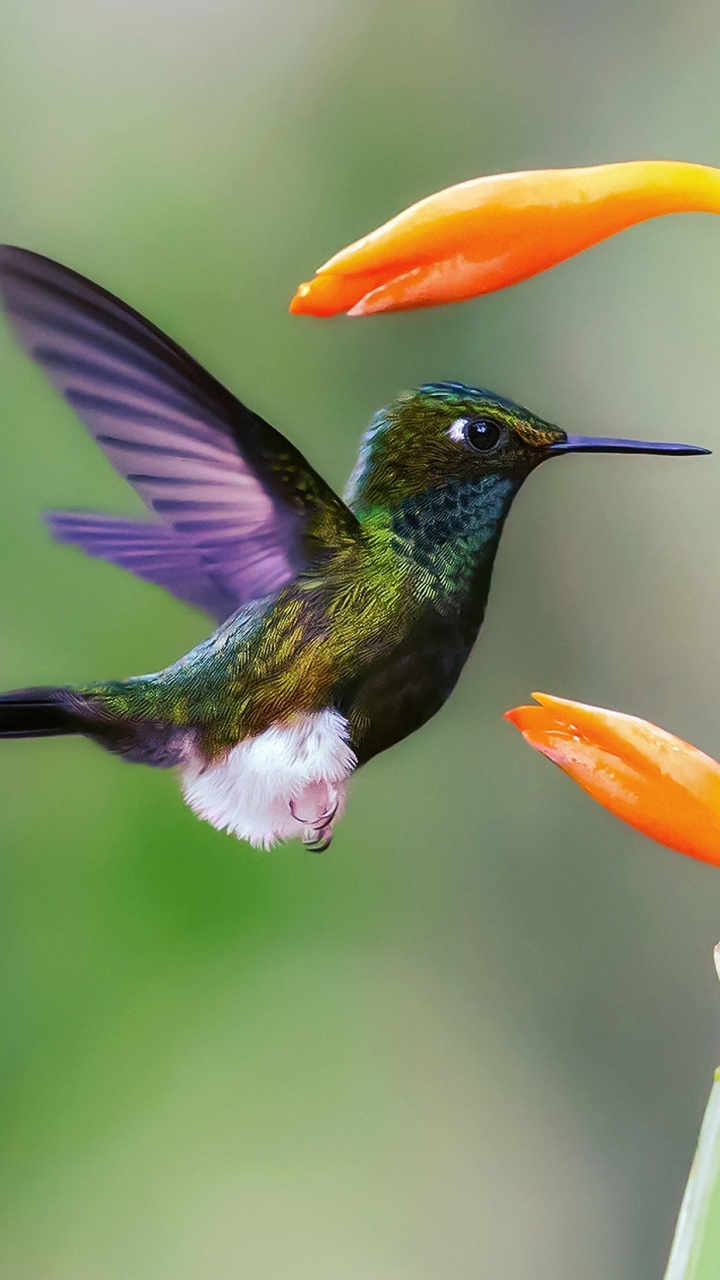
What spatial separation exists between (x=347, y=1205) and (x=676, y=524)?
63 centimetres

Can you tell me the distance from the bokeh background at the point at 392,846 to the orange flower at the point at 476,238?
0.46m

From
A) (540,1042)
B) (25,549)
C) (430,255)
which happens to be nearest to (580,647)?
(540,1042)

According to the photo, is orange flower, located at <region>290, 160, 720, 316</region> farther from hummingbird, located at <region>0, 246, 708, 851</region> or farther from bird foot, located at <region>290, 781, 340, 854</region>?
bird foot, located at <region>290, 781, 340, 854</region>

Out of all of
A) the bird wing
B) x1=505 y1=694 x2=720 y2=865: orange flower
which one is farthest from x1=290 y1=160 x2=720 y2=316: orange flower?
x1=505 y1=694 x2=720 y2=865: orange flower

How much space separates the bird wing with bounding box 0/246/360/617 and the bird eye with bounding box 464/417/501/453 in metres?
0.06

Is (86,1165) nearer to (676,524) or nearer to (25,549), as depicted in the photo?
(25,549)

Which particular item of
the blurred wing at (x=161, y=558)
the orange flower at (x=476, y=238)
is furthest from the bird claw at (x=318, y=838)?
the orange flower at (x=476, y=238)

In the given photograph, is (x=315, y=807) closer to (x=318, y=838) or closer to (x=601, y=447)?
(x=318, y=838)

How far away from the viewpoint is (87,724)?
507mm

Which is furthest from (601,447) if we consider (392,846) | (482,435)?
(392,846)

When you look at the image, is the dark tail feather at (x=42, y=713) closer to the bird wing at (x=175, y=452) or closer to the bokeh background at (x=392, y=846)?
the bird wing at (x=175, y=452)

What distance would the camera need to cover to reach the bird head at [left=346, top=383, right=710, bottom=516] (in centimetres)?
48

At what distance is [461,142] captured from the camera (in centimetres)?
98

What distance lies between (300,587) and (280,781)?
0.09 m
